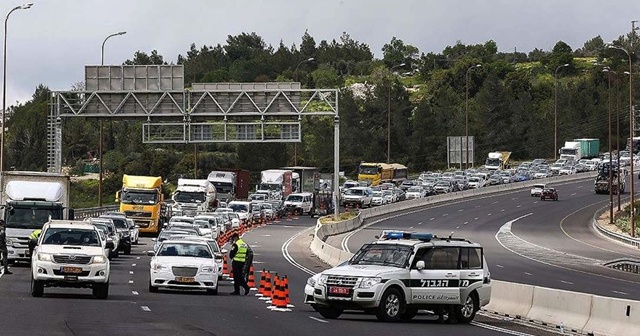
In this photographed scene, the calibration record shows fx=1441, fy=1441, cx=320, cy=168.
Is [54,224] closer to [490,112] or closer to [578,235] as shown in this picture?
[578,235]

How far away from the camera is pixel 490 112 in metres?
181

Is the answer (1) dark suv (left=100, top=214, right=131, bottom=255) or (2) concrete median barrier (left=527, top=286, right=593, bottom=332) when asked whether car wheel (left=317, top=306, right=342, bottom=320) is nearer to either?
(2) concrete median barrier (left=527, top=286, right=593, bottom=332)

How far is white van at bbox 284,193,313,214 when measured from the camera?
101688 millimetres

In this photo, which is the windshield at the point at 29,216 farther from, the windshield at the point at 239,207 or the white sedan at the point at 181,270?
the windshield at the point at 239,207

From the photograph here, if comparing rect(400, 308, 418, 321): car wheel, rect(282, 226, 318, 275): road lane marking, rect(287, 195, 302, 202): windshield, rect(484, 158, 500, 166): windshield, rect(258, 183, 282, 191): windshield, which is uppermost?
rect(484, 158, 500, 166): windshield

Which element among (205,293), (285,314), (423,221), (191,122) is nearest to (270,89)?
(191,122)

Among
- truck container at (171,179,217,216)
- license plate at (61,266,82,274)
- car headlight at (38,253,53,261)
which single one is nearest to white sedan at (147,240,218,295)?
license plate at (61,266,82,274)

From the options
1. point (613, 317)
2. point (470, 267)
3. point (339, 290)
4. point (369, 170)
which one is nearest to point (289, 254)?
point (470, 267)

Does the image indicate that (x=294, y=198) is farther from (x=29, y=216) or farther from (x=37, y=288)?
(x=37, y=288)

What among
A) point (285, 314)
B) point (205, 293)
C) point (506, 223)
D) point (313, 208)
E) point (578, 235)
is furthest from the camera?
point (313, 208)

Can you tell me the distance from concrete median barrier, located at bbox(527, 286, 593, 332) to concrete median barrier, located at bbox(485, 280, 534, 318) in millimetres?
394

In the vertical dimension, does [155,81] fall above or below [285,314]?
above

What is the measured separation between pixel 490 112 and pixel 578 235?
95.0 m

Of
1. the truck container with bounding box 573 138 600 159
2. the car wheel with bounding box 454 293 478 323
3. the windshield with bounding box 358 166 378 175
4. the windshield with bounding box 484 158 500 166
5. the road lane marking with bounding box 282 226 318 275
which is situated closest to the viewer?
the car wheel with bounding box 454 293 478 323
